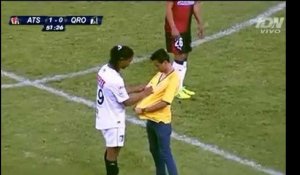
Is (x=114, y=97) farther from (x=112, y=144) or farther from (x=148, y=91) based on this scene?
(x=112, y=144)

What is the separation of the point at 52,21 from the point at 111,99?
610 cm

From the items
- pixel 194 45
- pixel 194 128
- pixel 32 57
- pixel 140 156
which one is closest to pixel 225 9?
pixel 194 45

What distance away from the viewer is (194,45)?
512 inches

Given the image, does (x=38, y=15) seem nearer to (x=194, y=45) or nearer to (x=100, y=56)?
(x=100, y=56)

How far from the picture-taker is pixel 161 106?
7645mm

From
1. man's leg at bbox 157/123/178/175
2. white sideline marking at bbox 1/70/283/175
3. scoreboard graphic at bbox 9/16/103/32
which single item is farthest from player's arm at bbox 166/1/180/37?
scoreboard graphic at bbox 9/16/103/32

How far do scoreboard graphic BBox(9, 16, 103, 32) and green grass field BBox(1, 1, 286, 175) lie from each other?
0.47ft

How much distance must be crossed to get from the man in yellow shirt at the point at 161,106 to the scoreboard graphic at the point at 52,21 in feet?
19.4

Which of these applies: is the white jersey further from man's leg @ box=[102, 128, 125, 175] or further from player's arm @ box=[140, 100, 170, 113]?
player's arm @ box=[140, 100, 170, 113]

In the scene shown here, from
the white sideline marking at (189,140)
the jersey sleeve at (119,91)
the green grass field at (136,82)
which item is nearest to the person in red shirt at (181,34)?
the green grass field at (136,82)

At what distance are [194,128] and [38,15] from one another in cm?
493

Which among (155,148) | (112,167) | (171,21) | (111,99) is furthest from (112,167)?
(171,21)

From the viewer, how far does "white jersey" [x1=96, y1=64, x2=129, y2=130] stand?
7.59m

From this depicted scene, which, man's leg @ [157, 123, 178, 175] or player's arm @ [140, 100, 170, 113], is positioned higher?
player's arm @ [140, 100, 170, 113]
